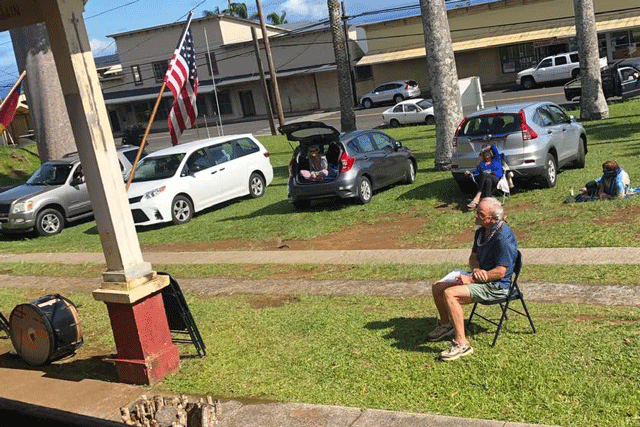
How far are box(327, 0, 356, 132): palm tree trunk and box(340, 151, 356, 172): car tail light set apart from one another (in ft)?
41.8

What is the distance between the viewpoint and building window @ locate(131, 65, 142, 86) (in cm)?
6981

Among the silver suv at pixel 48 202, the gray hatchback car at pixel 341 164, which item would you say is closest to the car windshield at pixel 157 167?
the silver suv at pixel 48 202

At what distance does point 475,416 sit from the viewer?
5.45 m

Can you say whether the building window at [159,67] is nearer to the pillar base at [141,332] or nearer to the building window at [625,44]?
the building window at [625,44]

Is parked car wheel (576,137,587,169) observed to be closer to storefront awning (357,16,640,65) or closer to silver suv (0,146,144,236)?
silver suv (0,146,144,236)

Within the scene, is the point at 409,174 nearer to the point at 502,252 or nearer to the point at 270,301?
the point at 270,301

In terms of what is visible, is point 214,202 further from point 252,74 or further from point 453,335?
point 252,74

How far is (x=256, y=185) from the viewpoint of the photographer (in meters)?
19.6

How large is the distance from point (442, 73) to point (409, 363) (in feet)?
39.1

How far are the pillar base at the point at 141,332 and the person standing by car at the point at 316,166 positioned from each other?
872 centimetres

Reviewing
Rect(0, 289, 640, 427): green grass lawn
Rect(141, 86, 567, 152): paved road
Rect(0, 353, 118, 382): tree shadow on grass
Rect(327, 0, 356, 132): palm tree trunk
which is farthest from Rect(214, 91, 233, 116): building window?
Rect(0, 353, 118, 382): tree shadow on grass

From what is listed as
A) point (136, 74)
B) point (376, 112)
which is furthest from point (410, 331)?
point (136, 74)

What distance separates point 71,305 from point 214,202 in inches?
409

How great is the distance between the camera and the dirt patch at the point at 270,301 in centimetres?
947
